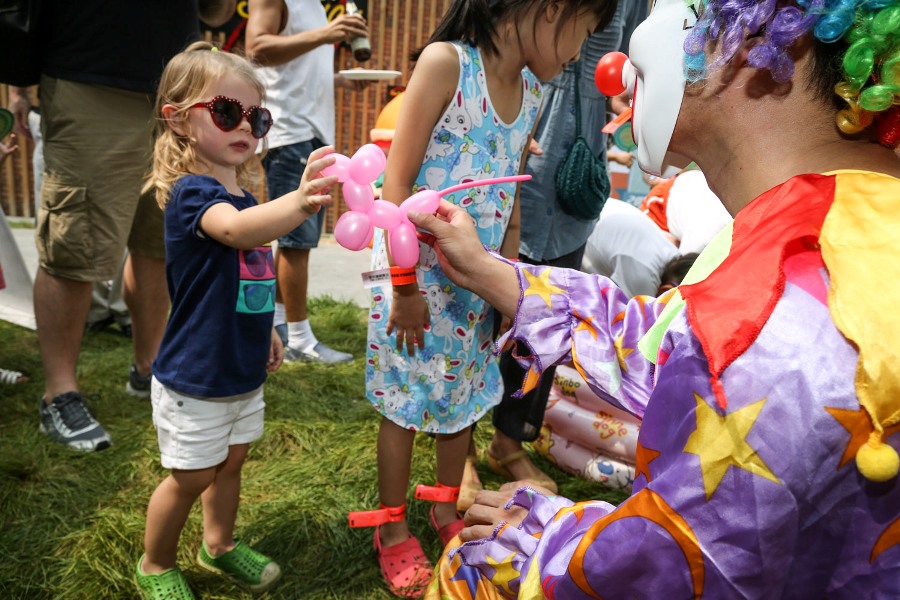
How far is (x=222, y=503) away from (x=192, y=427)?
316 mm

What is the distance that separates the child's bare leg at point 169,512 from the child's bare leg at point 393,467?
50 centimetres

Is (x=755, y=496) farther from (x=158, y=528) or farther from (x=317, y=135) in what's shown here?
(x=317, y=135)

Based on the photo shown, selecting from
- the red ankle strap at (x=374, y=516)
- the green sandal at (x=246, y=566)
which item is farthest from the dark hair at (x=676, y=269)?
the green sandal at (x=246, y=566)

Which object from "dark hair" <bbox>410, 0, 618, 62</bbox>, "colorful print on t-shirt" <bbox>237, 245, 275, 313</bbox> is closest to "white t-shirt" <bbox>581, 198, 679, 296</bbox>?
"dark hair" <bbox>410, 0, 618, 62</bbox>

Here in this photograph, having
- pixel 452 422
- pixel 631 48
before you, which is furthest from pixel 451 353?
pixel 631 48

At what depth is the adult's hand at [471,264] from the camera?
1.56m

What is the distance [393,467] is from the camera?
2271mm

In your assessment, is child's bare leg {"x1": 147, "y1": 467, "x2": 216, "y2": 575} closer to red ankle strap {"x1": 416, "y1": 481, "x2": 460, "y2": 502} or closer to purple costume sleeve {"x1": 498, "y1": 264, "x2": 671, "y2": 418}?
red ankle strap {"x1": 416, "y1": 481, "x2": 460, "y2": 502}

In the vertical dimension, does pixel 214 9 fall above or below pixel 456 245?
above

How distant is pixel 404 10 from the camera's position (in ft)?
31.7


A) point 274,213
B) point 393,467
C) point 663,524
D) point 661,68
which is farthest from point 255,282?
point 663,524

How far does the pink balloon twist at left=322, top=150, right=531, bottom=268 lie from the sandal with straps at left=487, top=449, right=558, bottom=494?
1.40 metres

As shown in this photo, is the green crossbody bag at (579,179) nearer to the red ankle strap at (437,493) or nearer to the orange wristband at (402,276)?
the orange wristband at (402,276)

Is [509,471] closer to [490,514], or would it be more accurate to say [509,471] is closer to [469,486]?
[469,486]
